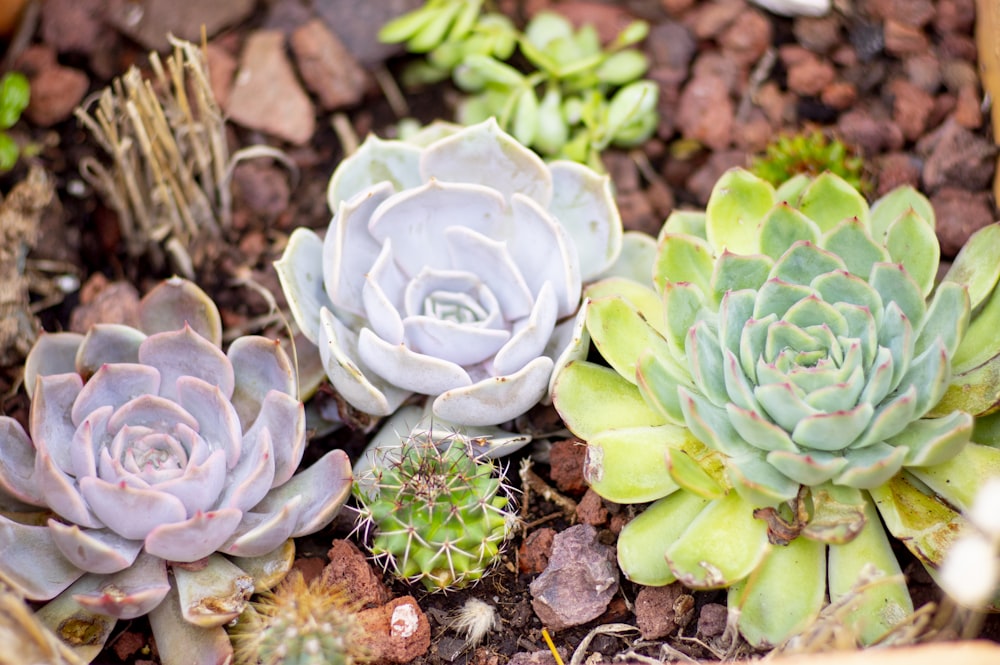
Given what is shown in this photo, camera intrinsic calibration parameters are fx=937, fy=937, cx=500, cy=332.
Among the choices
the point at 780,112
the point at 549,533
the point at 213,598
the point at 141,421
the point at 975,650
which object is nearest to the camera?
the point at 975,650

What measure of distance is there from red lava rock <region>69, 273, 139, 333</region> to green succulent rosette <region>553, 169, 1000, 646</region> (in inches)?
41.5

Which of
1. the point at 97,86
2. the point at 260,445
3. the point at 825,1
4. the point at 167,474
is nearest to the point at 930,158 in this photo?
the point at 825,1

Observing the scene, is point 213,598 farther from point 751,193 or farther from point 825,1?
point 825,1

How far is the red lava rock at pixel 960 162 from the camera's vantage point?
7.70 feet

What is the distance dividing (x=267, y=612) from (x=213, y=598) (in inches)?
4.3

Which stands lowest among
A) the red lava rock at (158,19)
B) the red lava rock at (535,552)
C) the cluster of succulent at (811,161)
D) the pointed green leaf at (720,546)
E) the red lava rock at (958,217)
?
the red lava rock at (535,552)

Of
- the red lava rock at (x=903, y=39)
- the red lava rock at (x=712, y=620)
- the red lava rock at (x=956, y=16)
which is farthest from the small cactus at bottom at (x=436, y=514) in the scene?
the red lava rock at (x=956, y=16)

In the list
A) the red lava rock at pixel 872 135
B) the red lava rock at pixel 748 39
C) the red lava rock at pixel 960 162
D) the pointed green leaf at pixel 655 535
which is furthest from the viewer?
the red lava rock at pixel 748 39

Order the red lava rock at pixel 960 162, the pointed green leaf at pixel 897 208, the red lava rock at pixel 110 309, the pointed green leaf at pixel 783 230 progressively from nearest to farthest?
the pointed green leaf at pixel 783 230
the pointed green leaf at pixel 897 208
the red lava rock at pixel 110 309
the red lava rock at pixel 960 162

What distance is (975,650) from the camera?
1272 mm

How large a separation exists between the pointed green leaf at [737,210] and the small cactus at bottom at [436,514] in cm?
72

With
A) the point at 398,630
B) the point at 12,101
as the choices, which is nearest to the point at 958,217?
the point at 398,630

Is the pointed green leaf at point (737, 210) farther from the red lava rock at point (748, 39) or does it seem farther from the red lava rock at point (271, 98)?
the red lava rock at point (271, 98)

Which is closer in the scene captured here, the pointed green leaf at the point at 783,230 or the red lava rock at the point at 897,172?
the pointed green leaf at the point at 783,230
